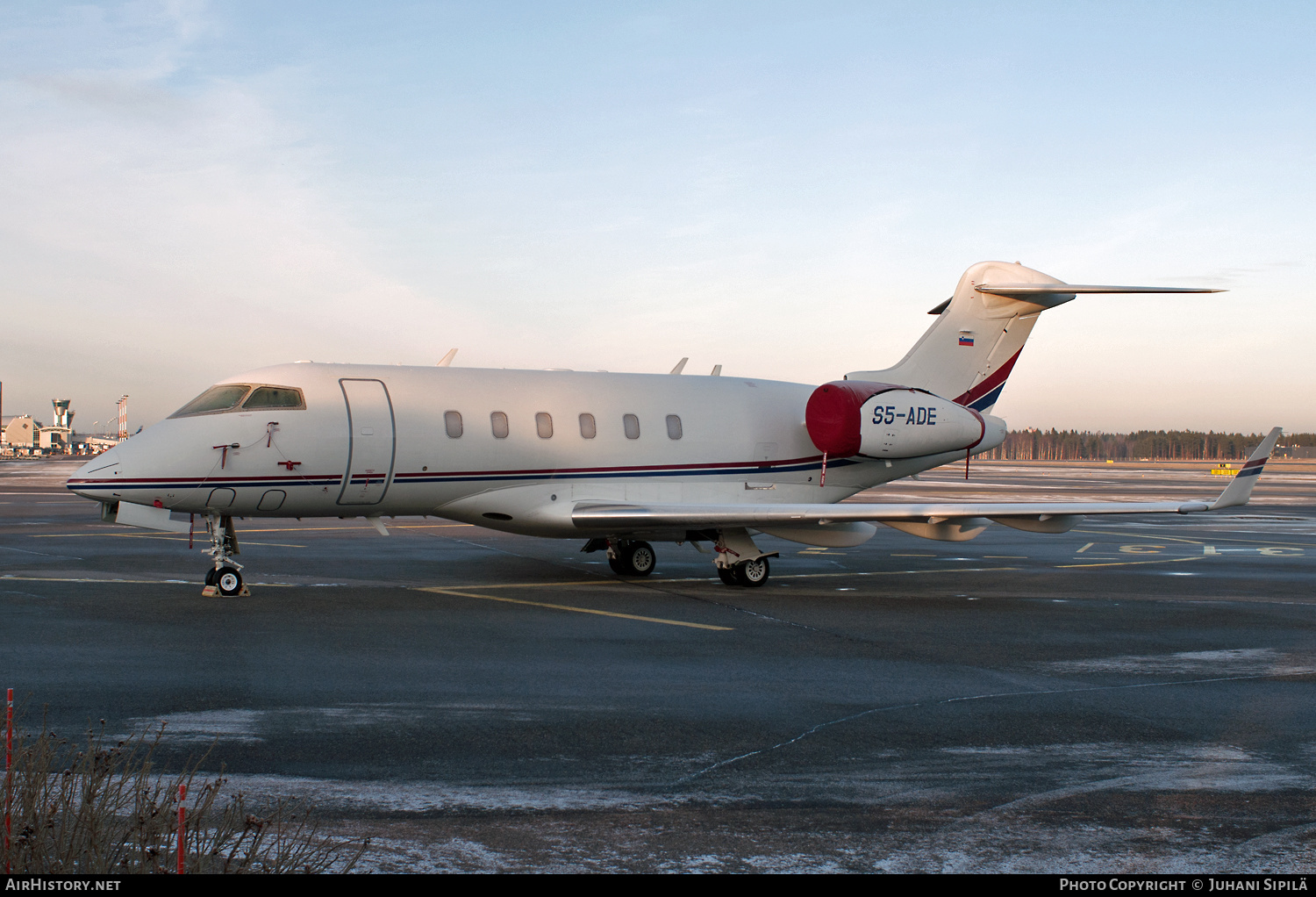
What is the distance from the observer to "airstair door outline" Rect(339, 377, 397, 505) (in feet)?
49.3

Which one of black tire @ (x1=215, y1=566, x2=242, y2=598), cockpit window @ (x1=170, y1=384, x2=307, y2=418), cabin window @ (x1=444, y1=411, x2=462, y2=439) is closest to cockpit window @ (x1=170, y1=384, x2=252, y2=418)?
cockpit window @ (x1=170, y1=384, x2=307, y2=418)

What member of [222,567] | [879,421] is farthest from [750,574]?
[222,567]

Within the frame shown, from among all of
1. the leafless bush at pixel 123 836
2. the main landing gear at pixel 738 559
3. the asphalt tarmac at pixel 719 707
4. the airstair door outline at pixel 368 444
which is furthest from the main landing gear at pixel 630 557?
the leafless bush at pixel 123 836

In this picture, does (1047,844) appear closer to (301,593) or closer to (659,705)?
(659,705)

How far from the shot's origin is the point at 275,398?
1486 centimetres

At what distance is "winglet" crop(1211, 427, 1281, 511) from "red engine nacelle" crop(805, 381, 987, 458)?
5.08 m

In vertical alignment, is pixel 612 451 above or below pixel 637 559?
above

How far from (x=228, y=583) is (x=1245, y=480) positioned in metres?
13.7

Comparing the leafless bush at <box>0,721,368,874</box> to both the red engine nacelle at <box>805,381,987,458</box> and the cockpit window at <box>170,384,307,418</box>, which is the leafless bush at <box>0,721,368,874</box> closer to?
the cockpit window at <box>170,384,307,418</box>

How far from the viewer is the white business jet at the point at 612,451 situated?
14.4m

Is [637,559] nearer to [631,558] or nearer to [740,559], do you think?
[631,558]

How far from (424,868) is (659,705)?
3710 mm

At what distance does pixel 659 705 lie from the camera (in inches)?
330
